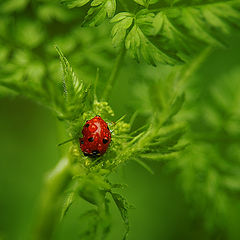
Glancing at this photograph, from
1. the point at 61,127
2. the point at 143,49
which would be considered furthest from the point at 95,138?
the point at 61,127

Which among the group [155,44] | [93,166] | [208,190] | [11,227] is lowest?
[11,227]

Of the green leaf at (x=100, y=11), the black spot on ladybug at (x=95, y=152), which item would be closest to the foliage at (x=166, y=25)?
the green leaf at (x=100, y=11)

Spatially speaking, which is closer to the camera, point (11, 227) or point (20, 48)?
point (20, 48)

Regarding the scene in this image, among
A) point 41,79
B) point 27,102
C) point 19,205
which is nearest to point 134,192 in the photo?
point 19,205

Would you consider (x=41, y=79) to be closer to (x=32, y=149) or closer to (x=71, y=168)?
(x=71, y=168)

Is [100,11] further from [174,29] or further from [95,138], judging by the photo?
[95,138]

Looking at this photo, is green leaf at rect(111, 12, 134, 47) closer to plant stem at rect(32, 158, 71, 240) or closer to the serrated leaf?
the serrated leaf

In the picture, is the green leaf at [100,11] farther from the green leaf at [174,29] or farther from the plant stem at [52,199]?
the plant stem at [52,199]
